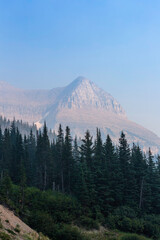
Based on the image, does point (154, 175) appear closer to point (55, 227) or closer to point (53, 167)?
point (53, 167)

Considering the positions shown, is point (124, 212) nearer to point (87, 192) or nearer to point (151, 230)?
point (151, 230)

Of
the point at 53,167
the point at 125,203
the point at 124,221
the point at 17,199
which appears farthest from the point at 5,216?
the point at 53,167

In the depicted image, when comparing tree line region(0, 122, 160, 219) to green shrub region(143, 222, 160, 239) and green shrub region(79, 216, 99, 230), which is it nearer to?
green shrub region(79, 216, 99, 230)

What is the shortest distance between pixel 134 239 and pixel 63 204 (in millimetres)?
12195

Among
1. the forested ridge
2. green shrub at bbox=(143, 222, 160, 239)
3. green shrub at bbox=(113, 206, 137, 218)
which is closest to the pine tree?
the forested ridge

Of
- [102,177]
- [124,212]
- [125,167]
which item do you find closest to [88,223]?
[124,212]

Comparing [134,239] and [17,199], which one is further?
[17,199]

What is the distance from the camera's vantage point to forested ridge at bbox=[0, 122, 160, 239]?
37616mm

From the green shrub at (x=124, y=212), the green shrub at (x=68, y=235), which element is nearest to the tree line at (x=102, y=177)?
the green shrub at (x=124, y=212)

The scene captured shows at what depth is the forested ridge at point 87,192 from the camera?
123 ft

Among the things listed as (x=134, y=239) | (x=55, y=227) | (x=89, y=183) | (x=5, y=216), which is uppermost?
(x=89, y=183)

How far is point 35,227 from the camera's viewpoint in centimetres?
3184

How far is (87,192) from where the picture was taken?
149ft

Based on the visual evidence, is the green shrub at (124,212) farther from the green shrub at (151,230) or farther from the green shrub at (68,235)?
the green shrub at (68,235)
